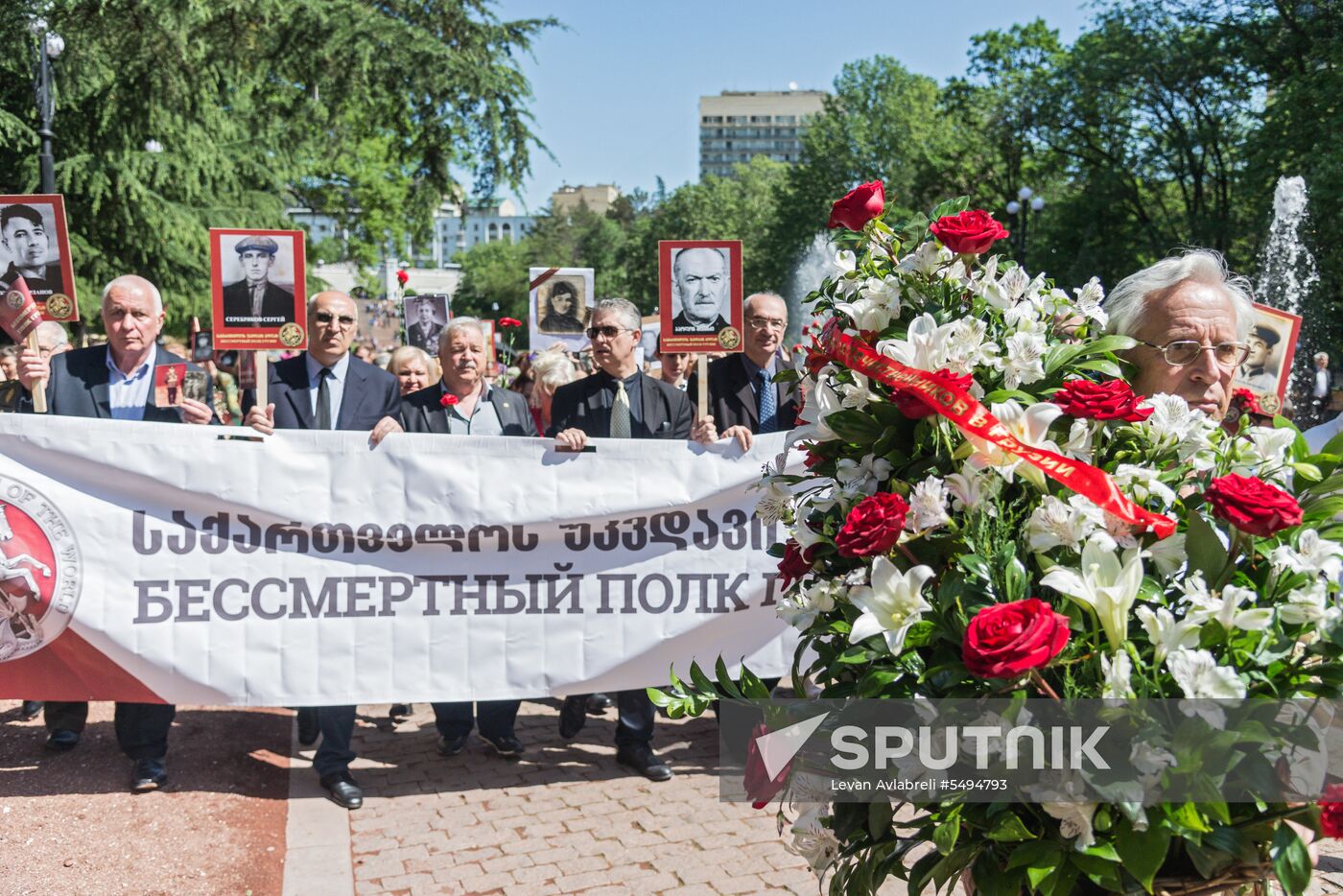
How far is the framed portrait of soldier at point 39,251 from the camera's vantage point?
225 inches

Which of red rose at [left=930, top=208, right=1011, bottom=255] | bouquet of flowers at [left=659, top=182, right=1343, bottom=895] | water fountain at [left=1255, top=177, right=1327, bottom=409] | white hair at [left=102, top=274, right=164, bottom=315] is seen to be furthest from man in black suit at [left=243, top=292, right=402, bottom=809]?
water fountain at [left=1255, top=177, right=1327, bottom=409]

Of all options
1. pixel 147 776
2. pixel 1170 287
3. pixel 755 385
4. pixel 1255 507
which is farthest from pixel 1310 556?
pixel 147 776

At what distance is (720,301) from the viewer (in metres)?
5.88

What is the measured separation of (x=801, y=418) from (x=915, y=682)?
0.67 metres

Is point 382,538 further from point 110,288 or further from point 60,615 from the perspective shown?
point 110,288

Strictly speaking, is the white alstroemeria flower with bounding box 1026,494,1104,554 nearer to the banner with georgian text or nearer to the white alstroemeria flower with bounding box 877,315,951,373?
the white alstroemeria flower with bounding box 877,315,951,373

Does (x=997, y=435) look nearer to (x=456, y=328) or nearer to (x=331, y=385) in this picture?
(x=456, y=328)

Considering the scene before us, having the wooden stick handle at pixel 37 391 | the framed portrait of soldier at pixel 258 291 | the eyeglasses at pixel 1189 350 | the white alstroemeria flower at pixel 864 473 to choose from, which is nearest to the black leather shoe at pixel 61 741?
the wooden stick handle at pixel 37 391

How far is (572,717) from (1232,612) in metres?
4.94

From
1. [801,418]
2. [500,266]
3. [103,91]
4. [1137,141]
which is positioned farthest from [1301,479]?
[500,266]

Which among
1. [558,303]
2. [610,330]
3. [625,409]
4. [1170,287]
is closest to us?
[1170,287]

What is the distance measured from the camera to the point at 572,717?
629cm

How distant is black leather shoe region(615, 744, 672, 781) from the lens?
5699 mm

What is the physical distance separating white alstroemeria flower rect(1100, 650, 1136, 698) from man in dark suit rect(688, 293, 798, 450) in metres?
4.55
